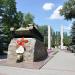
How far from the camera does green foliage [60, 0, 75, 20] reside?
55.6m

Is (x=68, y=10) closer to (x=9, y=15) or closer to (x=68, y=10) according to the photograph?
(x=68, y=10)

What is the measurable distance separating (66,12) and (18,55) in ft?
131

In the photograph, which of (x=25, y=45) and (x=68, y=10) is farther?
(x=68, y=10)

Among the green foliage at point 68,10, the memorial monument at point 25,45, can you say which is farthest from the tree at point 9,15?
the memorial monument at point 25,45

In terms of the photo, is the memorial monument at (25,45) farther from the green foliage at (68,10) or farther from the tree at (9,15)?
the green foliage at (68,10)

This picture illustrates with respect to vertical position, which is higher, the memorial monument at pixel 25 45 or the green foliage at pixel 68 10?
the green foliage at pixel 68 10

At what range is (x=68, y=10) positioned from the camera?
56.5 metres

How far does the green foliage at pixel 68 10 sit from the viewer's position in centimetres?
5562

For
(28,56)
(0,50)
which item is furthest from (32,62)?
(0,50)

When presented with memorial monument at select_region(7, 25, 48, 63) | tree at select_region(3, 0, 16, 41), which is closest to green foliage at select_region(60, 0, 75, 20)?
tree at select_region(3, 0, 16, 41)

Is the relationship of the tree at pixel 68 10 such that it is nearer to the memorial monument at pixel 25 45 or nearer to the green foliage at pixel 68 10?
the green foliage at pixel 68 10

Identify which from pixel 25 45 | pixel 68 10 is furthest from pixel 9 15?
pixel 25 45

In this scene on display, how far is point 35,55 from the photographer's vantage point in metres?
18.8

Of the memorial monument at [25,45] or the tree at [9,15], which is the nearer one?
the memorial monument at [25,45]
